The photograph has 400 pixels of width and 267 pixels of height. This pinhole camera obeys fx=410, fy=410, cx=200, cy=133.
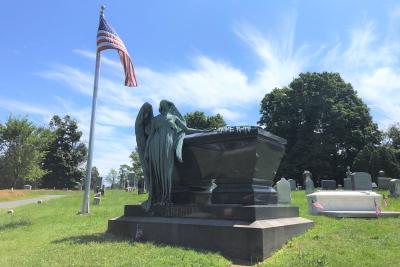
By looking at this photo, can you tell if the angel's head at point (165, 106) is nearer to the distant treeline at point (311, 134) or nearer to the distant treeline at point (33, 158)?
the distant treeline at point (311, 134)

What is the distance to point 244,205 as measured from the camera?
282 inches

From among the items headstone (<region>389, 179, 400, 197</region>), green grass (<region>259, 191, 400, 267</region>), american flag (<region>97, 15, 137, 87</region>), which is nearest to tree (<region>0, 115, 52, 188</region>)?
american flag (<region>97, 15, 137, 87</region>)

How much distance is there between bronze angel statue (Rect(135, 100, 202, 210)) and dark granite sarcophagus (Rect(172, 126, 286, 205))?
10.9 inches

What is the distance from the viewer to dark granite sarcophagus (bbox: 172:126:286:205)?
744 centimetres

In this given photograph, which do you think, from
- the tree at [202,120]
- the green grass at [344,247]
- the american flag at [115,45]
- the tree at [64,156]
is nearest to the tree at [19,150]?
the tree at [64,156]

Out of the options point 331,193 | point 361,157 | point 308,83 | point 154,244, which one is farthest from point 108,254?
point 308,83

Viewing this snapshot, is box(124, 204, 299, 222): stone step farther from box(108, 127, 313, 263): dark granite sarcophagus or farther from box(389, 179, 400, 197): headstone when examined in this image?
box(389, 179, 400, 197): headstone

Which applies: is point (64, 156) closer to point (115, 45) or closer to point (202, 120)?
point (202, 120)

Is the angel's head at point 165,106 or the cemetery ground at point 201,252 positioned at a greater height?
the angel's head at point 165,106

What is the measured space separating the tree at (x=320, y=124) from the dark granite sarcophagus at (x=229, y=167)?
113 feet

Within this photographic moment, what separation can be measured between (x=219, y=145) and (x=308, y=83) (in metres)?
40.7

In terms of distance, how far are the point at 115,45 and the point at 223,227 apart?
435 inches

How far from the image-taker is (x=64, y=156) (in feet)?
204

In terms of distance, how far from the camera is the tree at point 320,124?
41.5 m
